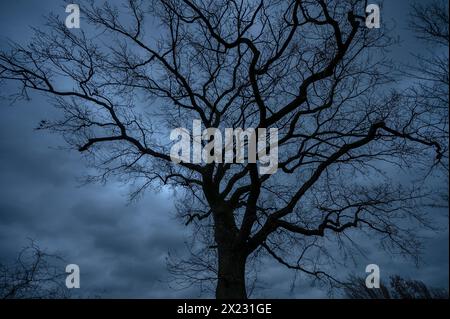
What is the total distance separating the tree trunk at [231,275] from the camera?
648cm

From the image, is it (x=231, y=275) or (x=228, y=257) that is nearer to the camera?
(x=231, y=275)

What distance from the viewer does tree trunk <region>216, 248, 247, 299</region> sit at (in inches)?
255

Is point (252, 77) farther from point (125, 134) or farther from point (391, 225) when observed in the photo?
point (391, 225)

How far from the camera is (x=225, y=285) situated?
655 centimetres

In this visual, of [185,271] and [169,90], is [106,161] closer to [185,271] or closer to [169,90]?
[169,90]

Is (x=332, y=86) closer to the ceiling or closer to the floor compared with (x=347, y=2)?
closer to the floor

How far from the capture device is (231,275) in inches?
263

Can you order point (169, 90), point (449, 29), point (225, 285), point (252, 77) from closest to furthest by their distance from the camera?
point (449, 29) → point (252, 77) → point (225, 285) → point (169, 90)

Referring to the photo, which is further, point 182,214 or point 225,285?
point 182,214

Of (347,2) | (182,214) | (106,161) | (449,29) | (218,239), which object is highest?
(347,2)

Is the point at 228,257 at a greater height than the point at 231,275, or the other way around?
the point at 228,257
